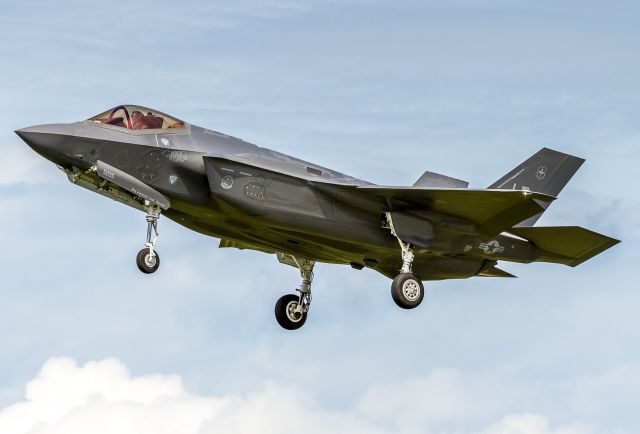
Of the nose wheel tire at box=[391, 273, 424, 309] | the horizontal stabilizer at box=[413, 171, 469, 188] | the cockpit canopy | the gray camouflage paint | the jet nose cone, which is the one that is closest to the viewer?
the jet nose cone

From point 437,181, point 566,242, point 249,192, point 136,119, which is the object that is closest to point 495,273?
point 566,242

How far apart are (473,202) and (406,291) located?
2.54 metres

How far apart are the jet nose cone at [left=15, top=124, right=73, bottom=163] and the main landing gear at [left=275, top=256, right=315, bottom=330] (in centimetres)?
792

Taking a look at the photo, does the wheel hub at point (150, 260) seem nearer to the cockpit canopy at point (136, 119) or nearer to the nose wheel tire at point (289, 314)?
the cockpit canopy at point (136, 119)

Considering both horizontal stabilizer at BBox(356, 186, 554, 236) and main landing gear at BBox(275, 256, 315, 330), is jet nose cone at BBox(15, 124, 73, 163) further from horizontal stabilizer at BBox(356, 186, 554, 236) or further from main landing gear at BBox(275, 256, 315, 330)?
main landing gear at BBox(275, 256, 315, 330)

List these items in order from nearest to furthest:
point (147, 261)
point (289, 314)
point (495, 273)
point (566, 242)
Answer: point (147, 261) < point (566, 242) < point (289, 314) < point (495, 273)

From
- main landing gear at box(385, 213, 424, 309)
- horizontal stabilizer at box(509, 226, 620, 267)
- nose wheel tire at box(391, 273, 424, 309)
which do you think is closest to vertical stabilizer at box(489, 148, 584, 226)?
horizontal stabilizer at box(509, 226, 620, 267)

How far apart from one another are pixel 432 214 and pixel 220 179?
5.20m

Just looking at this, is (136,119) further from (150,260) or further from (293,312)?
(293,312)

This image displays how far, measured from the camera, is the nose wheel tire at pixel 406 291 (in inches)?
1411

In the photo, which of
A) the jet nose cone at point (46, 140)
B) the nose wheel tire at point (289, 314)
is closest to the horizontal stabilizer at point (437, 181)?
the nose wheel tire at point (289, 314)

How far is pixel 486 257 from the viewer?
38.3 m

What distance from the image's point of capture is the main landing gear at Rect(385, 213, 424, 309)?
3584 cm

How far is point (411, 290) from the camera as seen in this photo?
3600 centimetres
